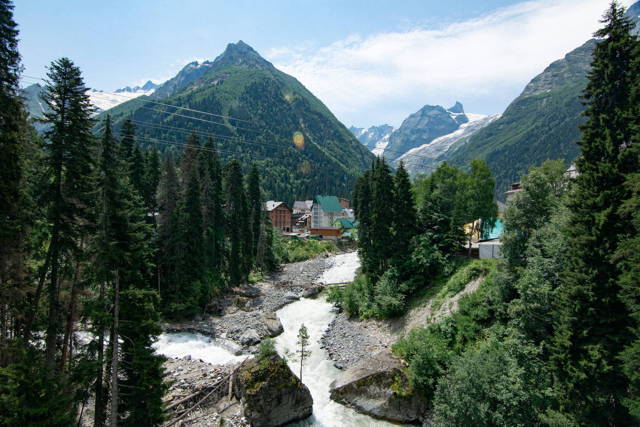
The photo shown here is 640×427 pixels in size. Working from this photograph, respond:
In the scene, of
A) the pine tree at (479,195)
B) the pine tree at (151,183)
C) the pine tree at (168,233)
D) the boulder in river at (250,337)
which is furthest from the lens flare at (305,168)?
the boulder in river at (250,337)

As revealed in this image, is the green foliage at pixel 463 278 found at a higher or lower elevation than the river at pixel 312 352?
higher

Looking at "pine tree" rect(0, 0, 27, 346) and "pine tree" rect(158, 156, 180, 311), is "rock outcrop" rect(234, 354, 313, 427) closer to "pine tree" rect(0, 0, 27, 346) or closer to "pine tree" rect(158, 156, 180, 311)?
"pine tree" rect(0, 0, 27, 346)

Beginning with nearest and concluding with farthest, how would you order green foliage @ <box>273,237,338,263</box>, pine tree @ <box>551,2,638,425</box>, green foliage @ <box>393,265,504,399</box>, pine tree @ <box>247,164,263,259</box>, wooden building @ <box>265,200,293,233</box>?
pine tree @ <box>551,2,638,425</box> < green foliage @ <box>393,265,504,399</box> < pine tree @ <box>247,164,263,259</box> < green foliage @ <box>273,237,338,263</box> < wooden building @ <box>265,200,293,233</box>

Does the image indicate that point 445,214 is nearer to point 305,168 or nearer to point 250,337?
point 250,337

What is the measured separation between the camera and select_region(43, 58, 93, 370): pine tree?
45.7 ft

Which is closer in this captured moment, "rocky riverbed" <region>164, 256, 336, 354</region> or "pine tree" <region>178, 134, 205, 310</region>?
"rocky riverbed" <region>164, 256, 336, 354</region>

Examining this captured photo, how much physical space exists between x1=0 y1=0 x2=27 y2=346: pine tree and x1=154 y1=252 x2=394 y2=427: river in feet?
21.9

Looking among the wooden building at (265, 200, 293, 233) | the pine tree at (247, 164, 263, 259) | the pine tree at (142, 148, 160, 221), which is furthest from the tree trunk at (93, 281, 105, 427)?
the wooden building at (265, 200, 293, 233)

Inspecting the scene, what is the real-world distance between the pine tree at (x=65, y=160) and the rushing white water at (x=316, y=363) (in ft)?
49.3

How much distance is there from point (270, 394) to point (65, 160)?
1606cm

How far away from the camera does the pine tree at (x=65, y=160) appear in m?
13.9

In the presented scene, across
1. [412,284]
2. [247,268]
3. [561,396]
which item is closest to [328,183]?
[247,268]

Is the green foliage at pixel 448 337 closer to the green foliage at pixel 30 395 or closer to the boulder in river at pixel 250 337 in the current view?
the boulder in river at pixel 250 337

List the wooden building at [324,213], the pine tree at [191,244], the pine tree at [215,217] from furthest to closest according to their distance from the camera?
the wooden building at [324,213]
the pine tree at [215,217]
the pine tree at [191,244]
